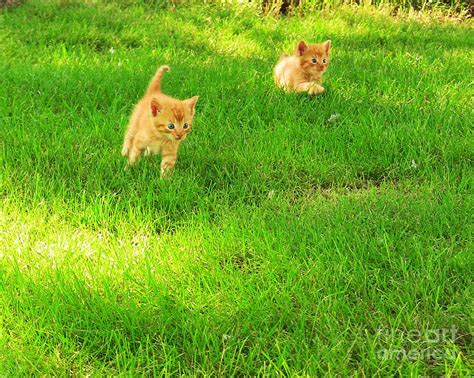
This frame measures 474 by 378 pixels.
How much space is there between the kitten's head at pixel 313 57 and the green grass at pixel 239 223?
10.9 inches

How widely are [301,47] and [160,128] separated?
232 centimetres

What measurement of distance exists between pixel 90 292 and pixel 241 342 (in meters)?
0.80

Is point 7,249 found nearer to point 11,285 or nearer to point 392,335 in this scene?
point 11,285

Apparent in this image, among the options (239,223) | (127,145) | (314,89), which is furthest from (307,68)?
(239,223)

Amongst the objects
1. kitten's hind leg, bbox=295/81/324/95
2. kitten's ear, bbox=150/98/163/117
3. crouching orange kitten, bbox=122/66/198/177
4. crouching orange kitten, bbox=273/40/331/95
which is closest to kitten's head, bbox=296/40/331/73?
crouching orange kitten, bbox=273/40/331/95

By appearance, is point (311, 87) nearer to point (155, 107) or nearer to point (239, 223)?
point (155, 107)

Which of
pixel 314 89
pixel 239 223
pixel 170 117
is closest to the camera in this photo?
pixel 239 223

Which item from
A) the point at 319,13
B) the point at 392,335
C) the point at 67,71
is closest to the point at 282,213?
the point at 392,335

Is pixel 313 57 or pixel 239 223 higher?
pixel 313 57

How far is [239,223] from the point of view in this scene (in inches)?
132

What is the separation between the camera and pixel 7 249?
9.99ft

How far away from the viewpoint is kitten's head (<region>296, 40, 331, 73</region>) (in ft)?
18.2

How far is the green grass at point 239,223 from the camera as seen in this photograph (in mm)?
2400

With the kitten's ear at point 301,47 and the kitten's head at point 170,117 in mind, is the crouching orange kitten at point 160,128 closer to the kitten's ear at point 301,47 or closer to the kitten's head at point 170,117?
the kitten's head at point 170,117
